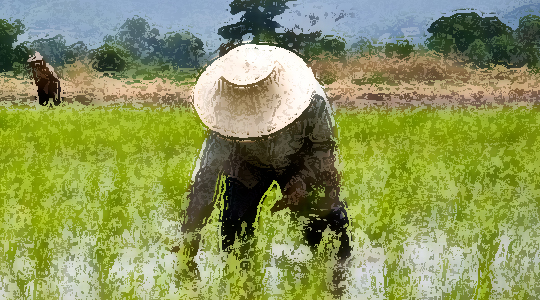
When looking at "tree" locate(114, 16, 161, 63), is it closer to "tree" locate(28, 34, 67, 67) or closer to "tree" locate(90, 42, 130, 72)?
"tree" locate(90, 42, 130, 72)

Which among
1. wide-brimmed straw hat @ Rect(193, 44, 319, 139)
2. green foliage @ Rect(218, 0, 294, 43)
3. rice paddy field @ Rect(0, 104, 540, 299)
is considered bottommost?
rice paddy field @ Rect(0, 104, 540, 299)

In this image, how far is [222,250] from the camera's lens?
57.2 inches

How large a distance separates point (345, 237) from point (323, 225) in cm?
13

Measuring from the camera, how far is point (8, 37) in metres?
1.93

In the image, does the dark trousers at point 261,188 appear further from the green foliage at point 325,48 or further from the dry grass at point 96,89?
the dry grass at point 96,89

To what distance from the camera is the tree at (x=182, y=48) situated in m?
1.70

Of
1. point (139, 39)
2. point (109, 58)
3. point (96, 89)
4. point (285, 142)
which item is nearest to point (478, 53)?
point (285, 142)

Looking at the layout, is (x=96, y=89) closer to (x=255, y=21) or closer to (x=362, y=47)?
(x=255, y=21)

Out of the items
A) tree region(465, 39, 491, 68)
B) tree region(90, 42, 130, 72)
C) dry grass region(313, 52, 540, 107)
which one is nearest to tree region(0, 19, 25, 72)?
tree region(90, 42, 130, 72)

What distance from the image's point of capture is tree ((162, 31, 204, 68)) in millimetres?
1699

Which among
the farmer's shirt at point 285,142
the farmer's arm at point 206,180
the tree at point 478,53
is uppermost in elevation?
the tree at point 478,53

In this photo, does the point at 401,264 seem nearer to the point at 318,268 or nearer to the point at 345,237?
the point at 345,237

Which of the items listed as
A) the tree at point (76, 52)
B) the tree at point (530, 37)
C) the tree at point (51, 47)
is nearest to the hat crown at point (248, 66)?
the tree at point (76, 52)

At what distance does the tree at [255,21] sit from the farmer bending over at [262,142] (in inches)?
18.1
